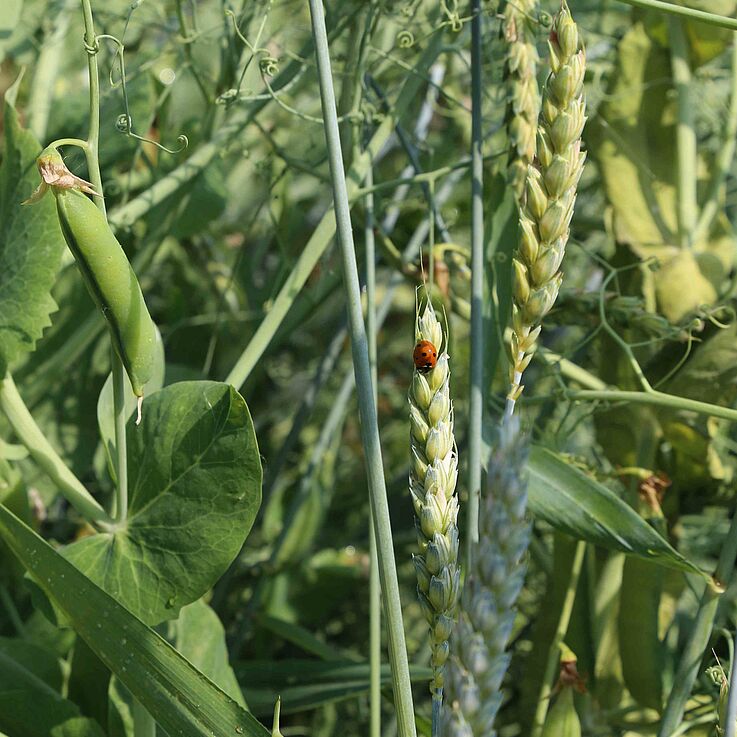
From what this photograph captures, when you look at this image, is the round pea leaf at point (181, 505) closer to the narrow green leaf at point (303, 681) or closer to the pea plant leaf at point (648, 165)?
the narrow green leaf at point (303, 681)

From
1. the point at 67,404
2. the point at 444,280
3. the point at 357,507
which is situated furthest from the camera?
the point at 357,507

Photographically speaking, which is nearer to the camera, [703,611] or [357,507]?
[703,611]

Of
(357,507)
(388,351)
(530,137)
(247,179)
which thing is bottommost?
(357,507)

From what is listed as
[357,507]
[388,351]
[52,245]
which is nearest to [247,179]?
[388,351]

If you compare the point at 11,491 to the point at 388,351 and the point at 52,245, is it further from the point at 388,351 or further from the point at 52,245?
the point at 388,351

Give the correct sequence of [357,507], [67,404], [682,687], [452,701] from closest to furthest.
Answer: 1. [452,701]
2. [682,687]
3. [67,404]
4. [357,507]

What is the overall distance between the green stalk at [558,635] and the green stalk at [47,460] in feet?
0.75

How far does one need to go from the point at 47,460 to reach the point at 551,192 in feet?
0.84

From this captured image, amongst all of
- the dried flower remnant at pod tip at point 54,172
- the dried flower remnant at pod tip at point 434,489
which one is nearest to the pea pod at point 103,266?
the dried flower remnant at pod tip at point 54,172

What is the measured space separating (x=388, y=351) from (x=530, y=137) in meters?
0.48

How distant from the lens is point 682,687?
356 mm

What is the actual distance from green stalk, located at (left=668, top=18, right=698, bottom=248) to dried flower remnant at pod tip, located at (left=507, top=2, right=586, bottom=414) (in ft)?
1.13

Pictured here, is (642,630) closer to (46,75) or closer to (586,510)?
(586,510)

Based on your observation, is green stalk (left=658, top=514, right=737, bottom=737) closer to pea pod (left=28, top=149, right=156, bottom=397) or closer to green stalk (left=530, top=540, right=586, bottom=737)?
green stalk (left=530, top=540, right=586, bottom=737)
